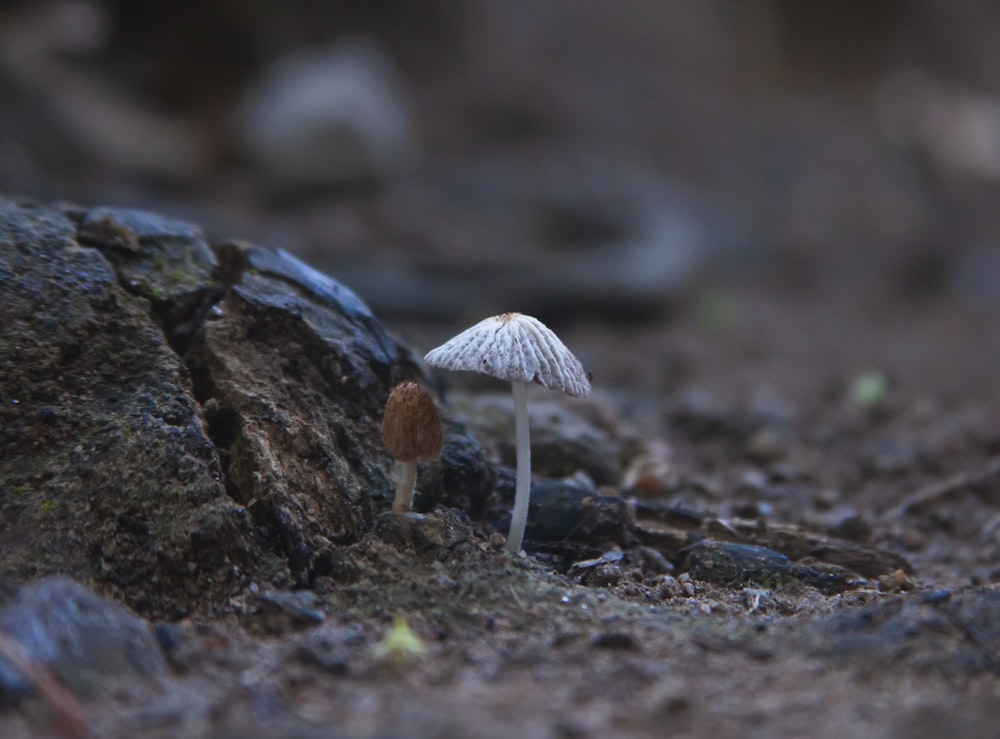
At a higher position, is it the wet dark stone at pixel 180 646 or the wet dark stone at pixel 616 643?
the wet dark stone at pixel 616 643

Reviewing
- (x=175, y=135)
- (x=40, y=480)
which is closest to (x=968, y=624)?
(x=40, y=480)

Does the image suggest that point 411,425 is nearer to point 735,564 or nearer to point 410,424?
point 410,424

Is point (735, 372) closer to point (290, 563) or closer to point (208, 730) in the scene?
point (290, 563)

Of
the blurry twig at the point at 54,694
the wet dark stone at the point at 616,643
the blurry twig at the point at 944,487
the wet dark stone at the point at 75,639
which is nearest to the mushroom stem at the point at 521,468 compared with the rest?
the wet dark stone at the point at 616,643

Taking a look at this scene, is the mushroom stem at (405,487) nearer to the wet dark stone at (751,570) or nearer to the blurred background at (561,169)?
the wet dark stone at (751,570)

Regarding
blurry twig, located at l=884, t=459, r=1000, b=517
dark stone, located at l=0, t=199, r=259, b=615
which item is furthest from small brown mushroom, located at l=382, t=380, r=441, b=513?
blurry twig, located at l=884, t=459, r=1000, b=517

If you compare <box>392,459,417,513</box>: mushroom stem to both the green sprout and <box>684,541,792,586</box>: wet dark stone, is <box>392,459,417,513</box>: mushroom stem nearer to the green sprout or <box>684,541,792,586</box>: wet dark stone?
the green sprout

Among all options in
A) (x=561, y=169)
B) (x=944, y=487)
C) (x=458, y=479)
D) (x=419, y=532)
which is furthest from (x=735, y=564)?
(x=561, y=169)
